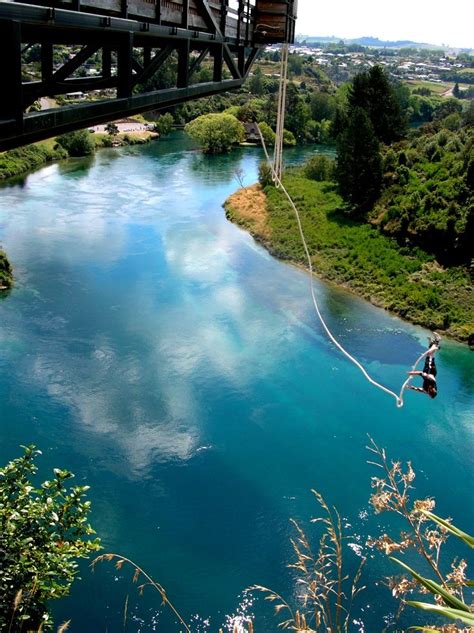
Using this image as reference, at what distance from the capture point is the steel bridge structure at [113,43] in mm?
3502

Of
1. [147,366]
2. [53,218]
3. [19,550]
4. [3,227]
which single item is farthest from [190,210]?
[19,550]

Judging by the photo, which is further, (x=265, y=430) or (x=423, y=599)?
(x=265, y=430)

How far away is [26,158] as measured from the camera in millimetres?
32188

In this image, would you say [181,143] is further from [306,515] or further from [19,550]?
[19,550]

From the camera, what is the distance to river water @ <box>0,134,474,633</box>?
9578 mm

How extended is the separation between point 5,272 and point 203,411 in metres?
8.67

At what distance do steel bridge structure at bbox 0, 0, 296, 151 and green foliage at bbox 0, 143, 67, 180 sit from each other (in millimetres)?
24180

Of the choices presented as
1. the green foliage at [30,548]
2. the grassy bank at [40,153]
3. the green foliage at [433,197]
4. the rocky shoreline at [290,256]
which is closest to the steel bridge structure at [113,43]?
the green foliage at [30,548]

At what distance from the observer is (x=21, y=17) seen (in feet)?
10.8

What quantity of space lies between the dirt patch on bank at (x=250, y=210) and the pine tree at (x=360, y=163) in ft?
11.7

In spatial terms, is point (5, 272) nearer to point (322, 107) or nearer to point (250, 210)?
point (250, 210)

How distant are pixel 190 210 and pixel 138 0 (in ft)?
71.3

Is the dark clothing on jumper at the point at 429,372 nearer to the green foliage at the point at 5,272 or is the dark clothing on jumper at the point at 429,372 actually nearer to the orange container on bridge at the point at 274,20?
the orange container on bridge at the point at 274,20

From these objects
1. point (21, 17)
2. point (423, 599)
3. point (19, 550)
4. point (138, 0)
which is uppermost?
point (138, 0)
